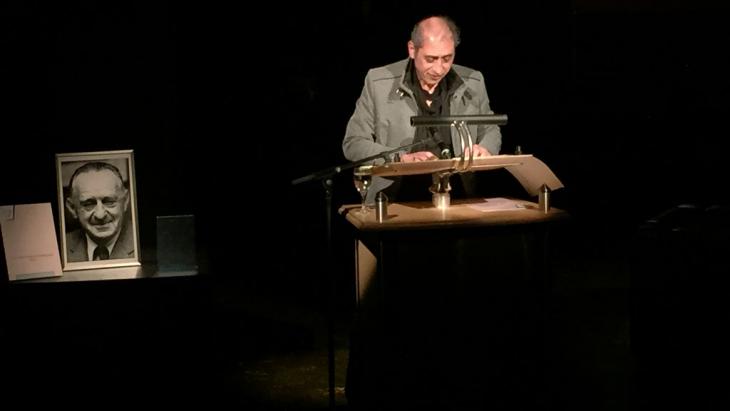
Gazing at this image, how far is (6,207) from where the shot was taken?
12.8 ft

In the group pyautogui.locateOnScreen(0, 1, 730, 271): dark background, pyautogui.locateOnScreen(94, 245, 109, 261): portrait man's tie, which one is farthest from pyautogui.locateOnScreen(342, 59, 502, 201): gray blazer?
pyautogui.locateOnScreen(0, 1, 730, 271): dark background

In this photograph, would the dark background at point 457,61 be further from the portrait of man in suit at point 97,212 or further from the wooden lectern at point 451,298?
the wooden lectern at point 451,298

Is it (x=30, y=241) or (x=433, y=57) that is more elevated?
(x=433, y=57)

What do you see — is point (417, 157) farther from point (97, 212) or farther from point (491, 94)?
point (491, 94)

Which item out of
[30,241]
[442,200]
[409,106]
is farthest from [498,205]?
[30,241]

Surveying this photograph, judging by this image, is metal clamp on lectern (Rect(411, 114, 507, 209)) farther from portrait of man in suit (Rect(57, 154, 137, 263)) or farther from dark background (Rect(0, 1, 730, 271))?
dark background (Rect(0, 1, 730, 271))

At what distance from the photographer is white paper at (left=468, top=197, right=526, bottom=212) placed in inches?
156

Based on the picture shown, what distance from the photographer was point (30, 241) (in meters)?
3.90

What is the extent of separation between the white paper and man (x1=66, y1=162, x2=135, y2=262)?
1647mm

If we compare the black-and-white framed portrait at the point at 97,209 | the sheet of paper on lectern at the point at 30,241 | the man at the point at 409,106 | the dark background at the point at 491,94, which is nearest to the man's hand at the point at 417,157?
the man at the point at 409,106

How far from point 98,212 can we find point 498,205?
1867mm

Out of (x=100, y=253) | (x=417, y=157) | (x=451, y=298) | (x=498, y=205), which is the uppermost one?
(x=417, y=157)

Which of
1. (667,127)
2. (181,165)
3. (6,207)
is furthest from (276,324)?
(667,127)

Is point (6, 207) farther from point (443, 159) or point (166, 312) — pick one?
point (443, 159)
